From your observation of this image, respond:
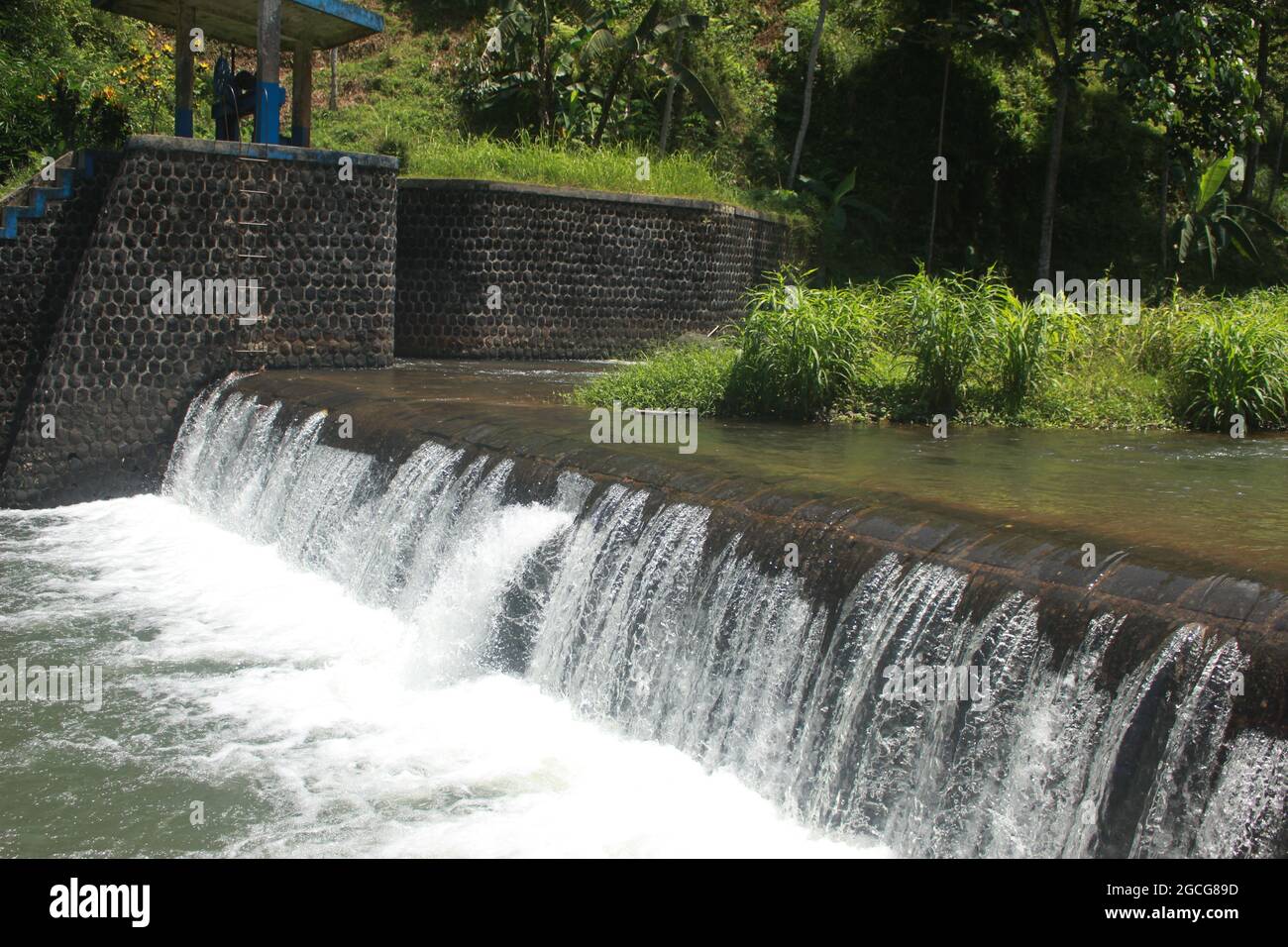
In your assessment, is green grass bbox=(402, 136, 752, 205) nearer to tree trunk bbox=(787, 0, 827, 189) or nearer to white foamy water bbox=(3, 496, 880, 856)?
tree trunk bbox=(787, 0, 827, 189)

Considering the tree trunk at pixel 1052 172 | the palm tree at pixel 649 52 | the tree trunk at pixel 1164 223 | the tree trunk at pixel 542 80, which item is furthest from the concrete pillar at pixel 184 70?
the tree trunk at pixel 1164 223

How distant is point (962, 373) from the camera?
11.0m

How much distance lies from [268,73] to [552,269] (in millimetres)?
4581

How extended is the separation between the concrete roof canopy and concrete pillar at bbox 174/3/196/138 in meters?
0.09

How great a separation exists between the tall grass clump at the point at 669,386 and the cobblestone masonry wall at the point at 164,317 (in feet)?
10.2

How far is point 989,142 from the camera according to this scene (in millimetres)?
22672

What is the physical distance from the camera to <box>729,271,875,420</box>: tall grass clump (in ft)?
35.3

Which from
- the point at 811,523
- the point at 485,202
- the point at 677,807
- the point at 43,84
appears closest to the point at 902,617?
the point at 811,523

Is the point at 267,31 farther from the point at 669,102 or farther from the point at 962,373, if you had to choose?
the point at 669,102

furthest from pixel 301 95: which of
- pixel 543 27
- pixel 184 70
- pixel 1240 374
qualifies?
pixel 1240 374

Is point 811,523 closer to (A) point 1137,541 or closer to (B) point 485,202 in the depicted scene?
(A) point 1137,541

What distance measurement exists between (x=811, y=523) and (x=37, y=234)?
884cm

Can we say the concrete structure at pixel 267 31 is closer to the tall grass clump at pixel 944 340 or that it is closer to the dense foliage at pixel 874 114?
the dense foliage at pixel 874 114

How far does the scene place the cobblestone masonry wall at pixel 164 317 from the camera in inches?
474
